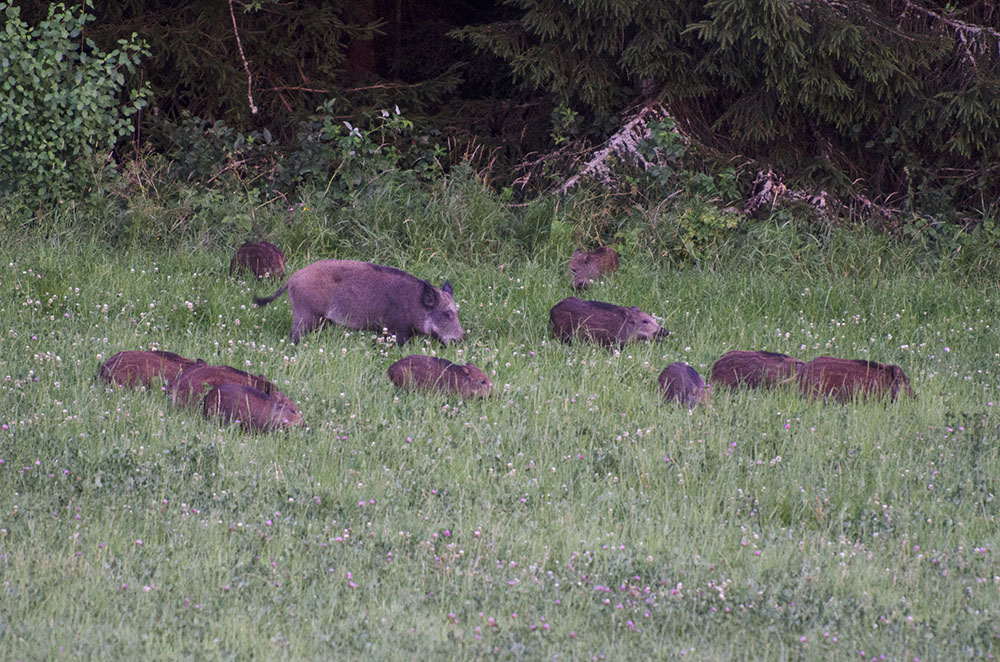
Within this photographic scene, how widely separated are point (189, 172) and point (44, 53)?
2.07m

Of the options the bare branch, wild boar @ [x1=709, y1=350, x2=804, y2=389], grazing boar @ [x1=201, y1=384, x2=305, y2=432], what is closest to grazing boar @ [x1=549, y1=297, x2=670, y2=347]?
wild boar @ [x1=709, y1=350, x2=804, y2=389]

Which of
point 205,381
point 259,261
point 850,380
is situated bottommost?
point 259,261

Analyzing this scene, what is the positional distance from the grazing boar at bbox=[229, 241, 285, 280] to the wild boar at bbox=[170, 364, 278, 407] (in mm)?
3027

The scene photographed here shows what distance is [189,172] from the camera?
12.4 metres

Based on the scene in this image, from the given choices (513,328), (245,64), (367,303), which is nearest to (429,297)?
(367,303)

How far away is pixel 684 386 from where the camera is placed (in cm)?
684

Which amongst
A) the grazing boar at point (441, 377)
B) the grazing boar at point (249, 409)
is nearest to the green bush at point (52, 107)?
the grazing boar at point (441, 377)

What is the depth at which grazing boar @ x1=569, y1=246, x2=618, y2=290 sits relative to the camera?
10.0 metres

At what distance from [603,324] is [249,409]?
3.07m

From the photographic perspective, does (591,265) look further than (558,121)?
No

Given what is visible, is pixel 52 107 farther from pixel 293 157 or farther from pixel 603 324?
pixel 603 324

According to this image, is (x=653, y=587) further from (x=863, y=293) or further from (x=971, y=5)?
(x=971, y=5)

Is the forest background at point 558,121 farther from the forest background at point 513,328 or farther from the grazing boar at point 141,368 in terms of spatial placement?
the grazing boar at point 141,368

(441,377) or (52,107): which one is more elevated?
(52,107)
